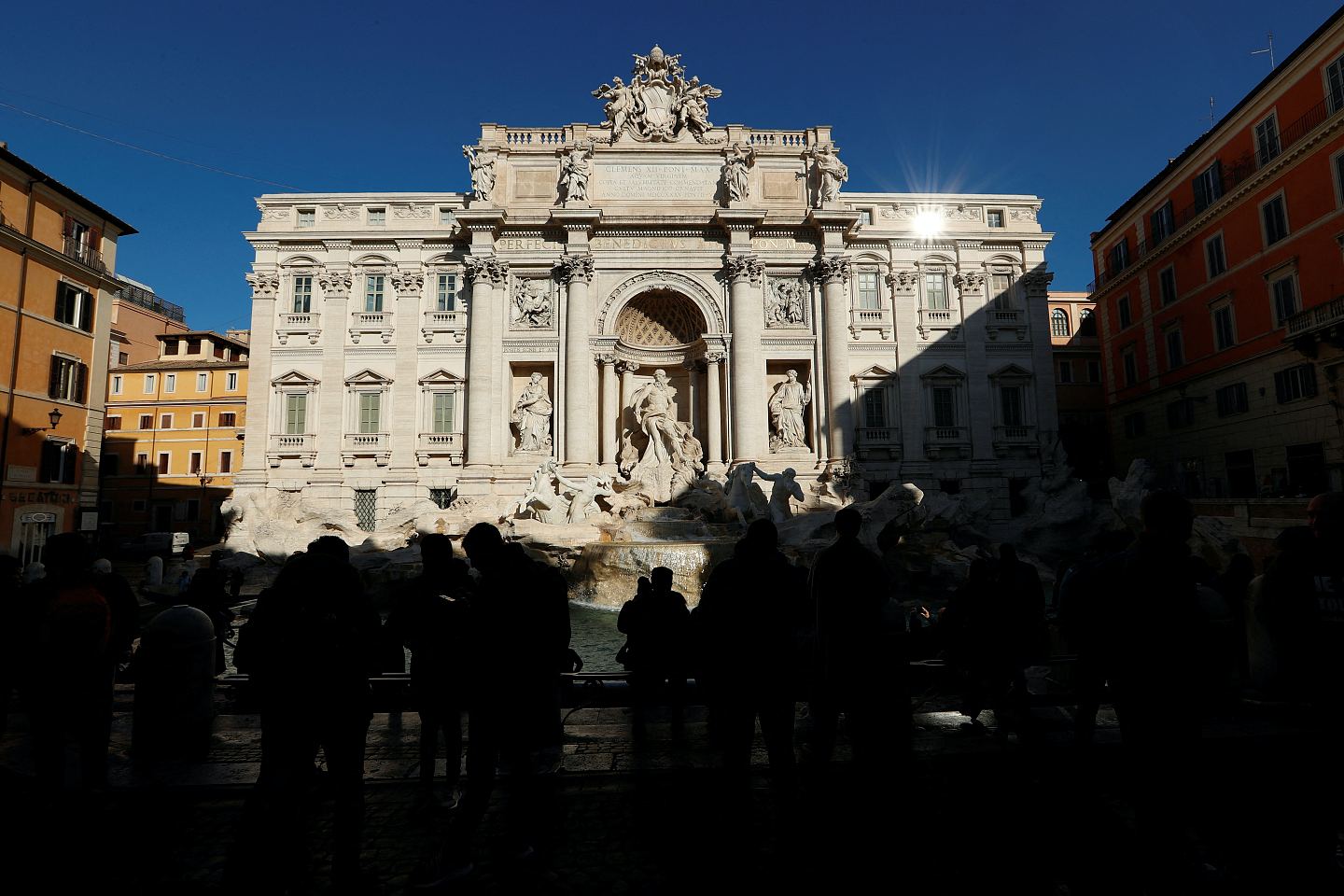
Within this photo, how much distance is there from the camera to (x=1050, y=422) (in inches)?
1086

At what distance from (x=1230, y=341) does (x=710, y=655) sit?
28831 millimetres

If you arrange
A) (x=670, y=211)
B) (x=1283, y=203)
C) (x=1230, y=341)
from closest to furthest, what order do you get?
(x=1283, y=203)
(x=1230, y=341)
(x=670, y=211)

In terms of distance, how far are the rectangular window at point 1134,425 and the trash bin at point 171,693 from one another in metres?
34.5

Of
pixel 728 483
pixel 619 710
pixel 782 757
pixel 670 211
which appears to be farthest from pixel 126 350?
pixel 782 757

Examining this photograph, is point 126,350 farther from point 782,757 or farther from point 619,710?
Result: point 782,757

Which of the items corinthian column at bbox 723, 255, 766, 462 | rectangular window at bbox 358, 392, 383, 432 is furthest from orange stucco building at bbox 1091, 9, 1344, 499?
rectangular window at bbox 358, 392, 383, 432

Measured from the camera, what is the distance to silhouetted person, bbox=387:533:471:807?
4.03 meters

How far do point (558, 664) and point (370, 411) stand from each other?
26.4 metres

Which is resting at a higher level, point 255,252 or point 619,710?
point 255,252

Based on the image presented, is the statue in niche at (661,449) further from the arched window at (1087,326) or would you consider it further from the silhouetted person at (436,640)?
the arched window at (1087,326)

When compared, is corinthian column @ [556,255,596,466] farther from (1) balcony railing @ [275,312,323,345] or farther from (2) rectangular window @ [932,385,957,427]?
(2) rectangular window @ [932,385,957,427]

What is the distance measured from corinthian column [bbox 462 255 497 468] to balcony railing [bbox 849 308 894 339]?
14965 mm

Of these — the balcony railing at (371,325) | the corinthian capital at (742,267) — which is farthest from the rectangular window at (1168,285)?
the balcony railing at (371,325)

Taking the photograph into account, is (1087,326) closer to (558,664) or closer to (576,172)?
(576,172)
